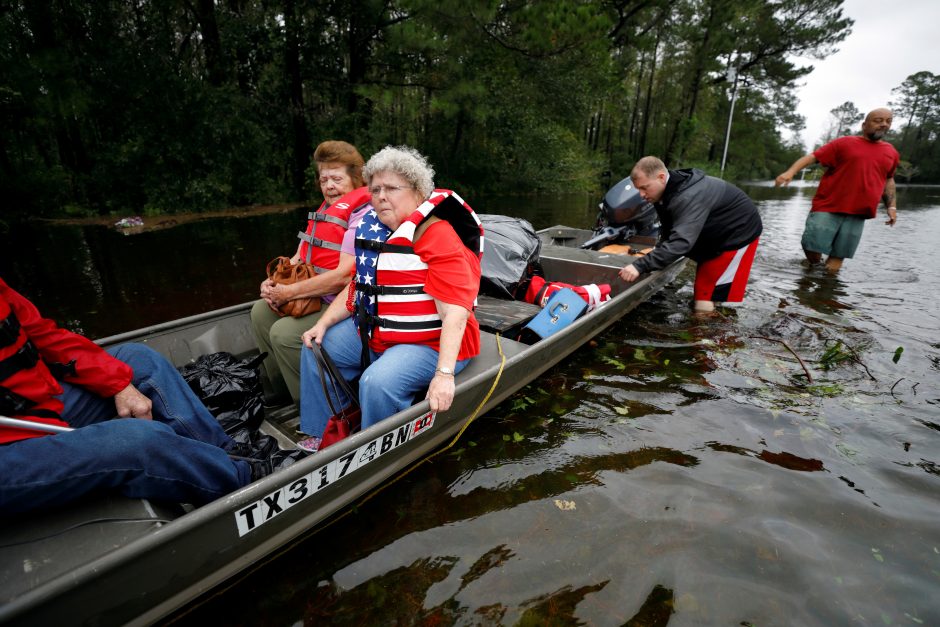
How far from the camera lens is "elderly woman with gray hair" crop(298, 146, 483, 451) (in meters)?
Answer: 2.36

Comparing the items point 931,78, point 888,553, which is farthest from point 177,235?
point 931,78

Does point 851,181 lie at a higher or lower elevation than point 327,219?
higher

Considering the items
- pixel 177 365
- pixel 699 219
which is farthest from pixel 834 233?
pixel 177 365

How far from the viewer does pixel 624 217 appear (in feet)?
22.6

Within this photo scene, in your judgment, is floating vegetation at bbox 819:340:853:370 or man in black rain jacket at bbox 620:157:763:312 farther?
man in black rain jacket at bbox 620:157:763:312

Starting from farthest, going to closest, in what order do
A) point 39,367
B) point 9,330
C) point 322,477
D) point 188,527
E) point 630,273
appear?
1. point 630,273
2. point 322,477
3. point 39,367
4. point 9,330
5. point 188,527

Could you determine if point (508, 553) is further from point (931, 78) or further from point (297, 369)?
point (931, 78)

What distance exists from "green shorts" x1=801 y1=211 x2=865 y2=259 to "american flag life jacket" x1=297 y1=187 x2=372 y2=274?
663 centimetres

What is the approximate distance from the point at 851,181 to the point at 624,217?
2843mm

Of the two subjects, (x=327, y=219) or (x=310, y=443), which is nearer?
(x=310, y=443)

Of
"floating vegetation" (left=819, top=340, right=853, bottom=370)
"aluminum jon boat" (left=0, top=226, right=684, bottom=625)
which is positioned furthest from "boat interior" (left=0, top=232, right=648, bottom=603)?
"floating vegetation" (left=819, top=340, right=853, bottom=370)

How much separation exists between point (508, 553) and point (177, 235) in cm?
1058

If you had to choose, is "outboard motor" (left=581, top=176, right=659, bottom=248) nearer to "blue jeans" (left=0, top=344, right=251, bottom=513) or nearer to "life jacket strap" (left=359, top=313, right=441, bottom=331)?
"life jacket strap" (left=359, top=313, right=441, bottom=331)

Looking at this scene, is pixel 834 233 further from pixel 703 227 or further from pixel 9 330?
pixel 9 330
